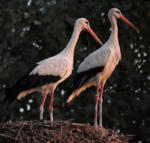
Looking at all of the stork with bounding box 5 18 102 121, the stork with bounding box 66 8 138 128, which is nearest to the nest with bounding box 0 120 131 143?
the stork with bounding box 66 8 138 128

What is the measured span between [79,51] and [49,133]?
3691mm

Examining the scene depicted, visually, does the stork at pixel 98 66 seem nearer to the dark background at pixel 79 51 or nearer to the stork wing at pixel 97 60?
the stork wing at pixel 97 60

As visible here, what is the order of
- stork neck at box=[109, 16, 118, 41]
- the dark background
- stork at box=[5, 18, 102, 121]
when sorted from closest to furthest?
stork at box=[5, 18, 102, 121] < stork neck at box=[109, 16, 118, 41] < the dark background

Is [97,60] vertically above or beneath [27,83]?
above

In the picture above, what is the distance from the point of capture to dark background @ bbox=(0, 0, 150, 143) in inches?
507

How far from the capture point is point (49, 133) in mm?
9336

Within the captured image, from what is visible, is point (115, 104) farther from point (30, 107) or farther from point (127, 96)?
point (30, 107)

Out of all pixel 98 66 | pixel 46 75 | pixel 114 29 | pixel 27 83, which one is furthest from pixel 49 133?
pixel 114 29

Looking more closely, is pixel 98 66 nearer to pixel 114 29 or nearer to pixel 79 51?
pixel 114 29

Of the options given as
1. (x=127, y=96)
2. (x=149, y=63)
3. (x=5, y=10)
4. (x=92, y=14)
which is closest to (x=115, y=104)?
(x=127, y=96)

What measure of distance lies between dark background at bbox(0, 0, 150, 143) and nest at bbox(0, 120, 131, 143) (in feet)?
9.86

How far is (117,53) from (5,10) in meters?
4.00

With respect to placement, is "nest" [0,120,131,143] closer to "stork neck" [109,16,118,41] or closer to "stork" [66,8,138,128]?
"stork" [66,8,138,128]

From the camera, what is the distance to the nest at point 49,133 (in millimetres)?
9219
